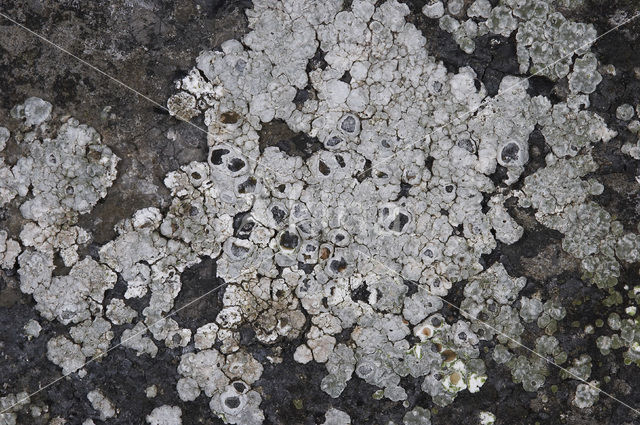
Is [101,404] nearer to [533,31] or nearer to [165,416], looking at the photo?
[165,416]

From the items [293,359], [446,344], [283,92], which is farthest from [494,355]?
[283,92]

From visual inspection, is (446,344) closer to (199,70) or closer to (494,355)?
(494,355)

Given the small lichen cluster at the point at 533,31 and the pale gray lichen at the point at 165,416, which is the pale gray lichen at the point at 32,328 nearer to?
the pale gray lichen at the point at 165,416

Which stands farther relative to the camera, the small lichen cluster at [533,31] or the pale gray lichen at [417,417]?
the pale gray lichen at [417,417]

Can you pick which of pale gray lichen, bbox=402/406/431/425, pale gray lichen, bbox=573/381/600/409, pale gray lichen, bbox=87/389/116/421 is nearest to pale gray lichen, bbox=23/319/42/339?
pale gray lichen, bbox=87/389/116/421

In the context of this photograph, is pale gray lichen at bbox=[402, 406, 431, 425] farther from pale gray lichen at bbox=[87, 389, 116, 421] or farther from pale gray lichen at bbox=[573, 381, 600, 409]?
pale gray lichen at bbox=[87, 389, 116, 421]

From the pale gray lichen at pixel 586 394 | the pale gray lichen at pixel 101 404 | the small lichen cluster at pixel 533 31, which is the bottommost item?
the pale gray lichen at pixel 101 404

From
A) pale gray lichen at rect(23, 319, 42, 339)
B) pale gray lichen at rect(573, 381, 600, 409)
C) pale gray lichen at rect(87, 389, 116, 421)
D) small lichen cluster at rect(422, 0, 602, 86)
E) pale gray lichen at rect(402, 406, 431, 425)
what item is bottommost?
pale gray lichen at rect(87, 389, 116, 421)

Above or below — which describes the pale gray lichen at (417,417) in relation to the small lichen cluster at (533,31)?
below

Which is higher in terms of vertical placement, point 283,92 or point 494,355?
point 283,92

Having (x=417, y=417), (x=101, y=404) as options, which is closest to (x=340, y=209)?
(x=417, y=417)

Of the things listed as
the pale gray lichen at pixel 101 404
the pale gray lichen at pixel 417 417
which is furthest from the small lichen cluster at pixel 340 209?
the pale gray lichen at pixel 417 417
